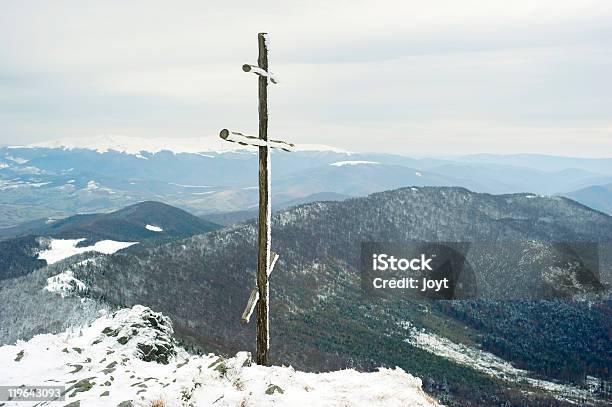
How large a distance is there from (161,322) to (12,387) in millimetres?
18495

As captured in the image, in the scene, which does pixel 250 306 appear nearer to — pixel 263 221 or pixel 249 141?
pixel 263 221

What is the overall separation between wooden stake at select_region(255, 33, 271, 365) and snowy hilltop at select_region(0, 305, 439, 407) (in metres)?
1.31

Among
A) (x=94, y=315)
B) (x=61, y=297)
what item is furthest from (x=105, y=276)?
(x=94, y=315)

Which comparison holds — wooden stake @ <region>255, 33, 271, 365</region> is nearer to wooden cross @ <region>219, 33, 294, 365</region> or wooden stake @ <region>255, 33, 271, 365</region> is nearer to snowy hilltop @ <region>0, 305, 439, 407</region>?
wooden cross @ <region>219, 33, 294, 365</region>

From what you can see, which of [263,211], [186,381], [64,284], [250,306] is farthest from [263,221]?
[64,284]

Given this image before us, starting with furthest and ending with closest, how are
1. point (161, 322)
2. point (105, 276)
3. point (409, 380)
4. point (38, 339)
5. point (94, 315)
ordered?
point (105, 276), point (94, 315), point (161, 322), point (38, 339), point (409, 380)

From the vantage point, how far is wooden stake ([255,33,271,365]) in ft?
72.9

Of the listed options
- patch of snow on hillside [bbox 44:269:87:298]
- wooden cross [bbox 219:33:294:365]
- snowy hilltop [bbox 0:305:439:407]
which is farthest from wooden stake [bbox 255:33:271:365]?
patch of snow on hillside [bbox 44:269:87:298]

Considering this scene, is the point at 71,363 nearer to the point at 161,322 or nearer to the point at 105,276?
the point at 161,322

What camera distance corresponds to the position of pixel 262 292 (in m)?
22.9

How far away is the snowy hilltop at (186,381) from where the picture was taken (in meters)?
18.6

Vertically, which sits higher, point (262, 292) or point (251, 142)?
point (251, 142)

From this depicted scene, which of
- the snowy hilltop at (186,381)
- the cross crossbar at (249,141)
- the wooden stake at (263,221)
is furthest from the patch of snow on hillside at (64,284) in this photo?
the cross crossbar at (249,141)

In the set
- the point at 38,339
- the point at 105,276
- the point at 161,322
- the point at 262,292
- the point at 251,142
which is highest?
the point at 251,142
